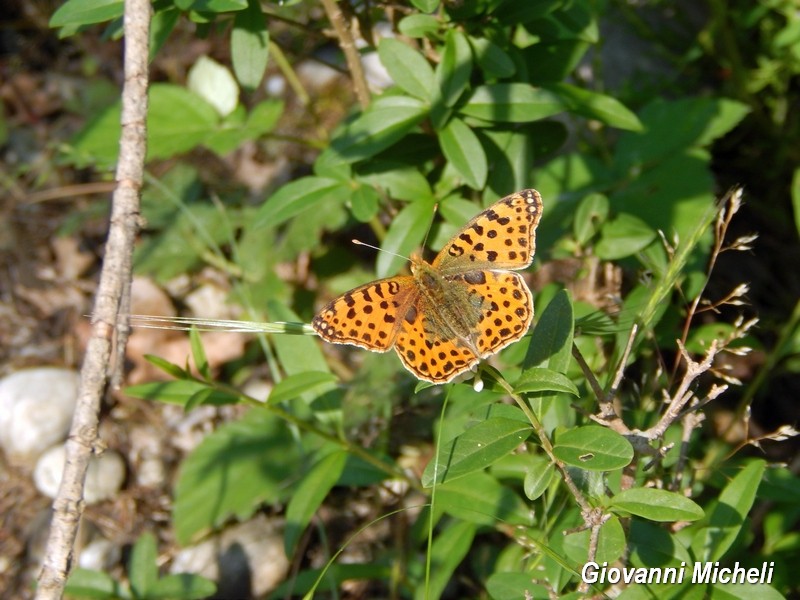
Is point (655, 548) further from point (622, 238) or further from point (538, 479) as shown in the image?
point (622, 238)

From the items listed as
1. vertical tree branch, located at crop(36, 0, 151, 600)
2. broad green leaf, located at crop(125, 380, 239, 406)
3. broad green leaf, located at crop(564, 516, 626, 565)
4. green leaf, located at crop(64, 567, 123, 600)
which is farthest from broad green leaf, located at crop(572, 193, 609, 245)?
green leaf, located at crop(64, 567, 123, 600)

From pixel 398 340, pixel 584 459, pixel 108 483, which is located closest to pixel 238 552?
pixel 108 483

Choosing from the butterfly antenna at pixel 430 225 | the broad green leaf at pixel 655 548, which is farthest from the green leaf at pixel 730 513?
the butterfly antenna at pixel 430 225

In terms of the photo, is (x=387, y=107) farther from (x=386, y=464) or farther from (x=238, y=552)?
(x=238, y=552)

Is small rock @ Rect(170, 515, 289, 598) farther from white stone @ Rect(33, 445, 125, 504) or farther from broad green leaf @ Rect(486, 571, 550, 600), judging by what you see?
broad green leaf @ Rect(486, 571, 550, 600)

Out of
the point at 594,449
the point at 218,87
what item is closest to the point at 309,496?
the point at 594,449

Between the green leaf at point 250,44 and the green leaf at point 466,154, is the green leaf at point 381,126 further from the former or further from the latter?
the green leaf at point 250,44
